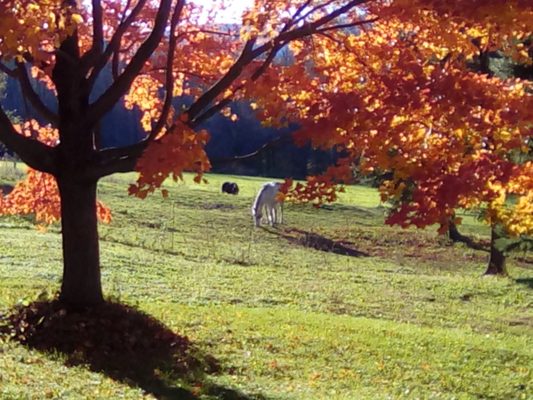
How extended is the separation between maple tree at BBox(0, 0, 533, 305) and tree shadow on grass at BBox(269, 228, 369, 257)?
15.7 m

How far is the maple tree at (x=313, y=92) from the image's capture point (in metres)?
7.09

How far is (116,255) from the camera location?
17.7 m

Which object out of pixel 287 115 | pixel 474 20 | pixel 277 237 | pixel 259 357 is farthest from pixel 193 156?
pixel 277 237

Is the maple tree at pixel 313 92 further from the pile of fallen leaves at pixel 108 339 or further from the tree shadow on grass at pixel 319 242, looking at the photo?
the tree shadow on grass at pixel 319 242

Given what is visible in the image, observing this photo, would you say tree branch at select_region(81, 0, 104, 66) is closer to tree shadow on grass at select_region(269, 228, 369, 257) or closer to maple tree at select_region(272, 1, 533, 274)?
maple tree at select_region(272, 1, 533, 274)

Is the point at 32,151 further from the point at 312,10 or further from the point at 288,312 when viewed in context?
the point at 288,312

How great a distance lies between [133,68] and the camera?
28.1 ft

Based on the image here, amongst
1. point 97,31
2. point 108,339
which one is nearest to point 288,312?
point 108,339

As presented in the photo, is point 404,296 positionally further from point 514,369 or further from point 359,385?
point 359,385

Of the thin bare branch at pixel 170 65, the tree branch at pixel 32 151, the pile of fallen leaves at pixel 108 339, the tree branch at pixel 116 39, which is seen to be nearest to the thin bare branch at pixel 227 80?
the thin bare branch at pixel 170 65

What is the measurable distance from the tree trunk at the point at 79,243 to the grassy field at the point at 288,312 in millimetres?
613

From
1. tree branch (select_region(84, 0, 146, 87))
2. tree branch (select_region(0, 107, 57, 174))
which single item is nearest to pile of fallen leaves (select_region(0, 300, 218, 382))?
tree branch (select_region(0, 107, 57, 174))

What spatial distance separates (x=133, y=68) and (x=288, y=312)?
5.75 metres

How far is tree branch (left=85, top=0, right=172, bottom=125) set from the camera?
816 cm
